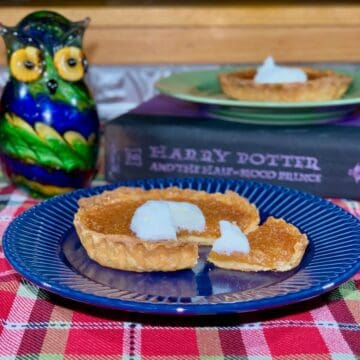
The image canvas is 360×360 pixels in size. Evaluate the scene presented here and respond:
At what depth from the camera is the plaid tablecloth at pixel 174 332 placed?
67 centimetres

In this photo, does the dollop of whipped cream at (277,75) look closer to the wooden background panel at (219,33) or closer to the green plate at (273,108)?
the green plate at (273,108)

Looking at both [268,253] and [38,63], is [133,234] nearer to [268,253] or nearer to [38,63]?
[268,253]

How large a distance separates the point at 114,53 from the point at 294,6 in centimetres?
38

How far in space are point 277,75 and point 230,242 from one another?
0.49 metres

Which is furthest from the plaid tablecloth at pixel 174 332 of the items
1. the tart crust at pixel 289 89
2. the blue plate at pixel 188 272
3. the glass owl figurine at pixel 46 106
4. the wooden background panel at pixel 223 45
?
the wooden background panel at pixel 223 45

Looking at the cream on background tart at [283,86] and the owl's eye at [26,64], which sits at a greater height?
the owl's eye at [26,64]

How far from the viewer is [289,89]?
115 centimetres

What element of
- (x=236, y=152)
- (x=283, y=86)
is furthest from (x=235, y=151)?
(x=283, y=86)

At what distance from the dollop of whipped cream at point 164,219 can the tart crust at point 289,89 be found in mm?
354

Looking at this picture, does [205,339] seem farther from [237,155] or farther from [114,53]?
[114,53]

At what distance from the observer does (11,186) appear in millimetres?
1166

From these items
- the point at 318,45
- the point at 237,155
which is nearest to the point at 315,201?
the point at 237,155

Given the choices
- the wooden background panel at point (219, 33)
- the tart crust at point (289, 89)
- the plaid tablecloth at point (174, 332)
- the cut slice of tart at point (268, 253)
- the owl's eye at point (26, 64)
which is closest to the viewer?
the plaid tablecloth at point (174, 332)

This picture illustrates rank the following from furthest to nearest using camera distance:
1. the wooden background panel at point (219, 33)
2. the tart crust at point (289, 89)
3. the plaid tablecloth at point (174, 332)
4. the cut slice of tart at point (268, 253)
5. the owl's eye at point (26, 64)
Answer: the wooden background panel at point (219, 33), the tart crust at point (289, 89), the owl's eye at point (26, 64), the cut slice of tart at point (268, 253), the plaid tablecloth at point (174, 332)
